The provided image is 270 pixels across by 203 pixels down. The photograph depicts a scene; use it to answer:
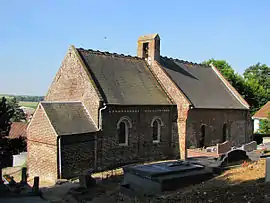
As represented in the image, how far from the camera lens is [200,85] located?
3136 centimetres

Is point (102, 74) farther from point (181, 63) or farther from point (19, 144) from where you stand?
point (19, 144)

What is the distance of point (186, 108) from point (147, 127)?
153 inches

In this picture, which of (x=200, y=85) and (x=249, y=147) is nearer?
(x=249, y=147)

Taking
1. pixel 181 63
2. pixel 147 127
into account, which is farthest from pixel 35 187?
pixel 181 63

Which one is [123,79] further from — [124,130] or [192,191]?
[192,191]

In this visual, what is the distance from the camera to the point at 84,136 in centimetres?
2080

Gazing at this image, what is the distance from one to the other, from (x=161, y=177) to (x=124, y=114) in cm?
956

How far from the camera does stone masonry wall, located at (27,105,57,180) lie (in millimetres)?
19922

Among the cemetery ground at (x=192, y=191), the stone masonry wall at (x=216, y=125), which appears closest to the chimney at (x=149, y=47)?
the stone masonry wall at (x=216, y=125)

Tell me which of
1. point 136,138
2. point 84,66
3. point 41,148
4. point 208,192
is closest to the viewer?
point 208,192

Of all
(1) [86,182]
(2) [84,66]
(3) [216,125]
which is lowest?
(1) [86,182]

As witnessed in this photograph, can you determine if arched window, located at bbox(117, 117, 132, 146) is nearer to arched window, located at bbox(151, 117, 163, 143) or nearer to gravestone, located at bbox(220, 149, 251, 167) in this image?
arched window, located at bbox(151, 117, 163, 143)

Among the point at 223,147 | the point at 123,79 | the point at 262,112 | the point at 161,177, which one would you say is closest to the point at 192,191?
the point at 161,177

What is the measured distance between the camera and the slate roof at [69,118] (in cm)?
2006
